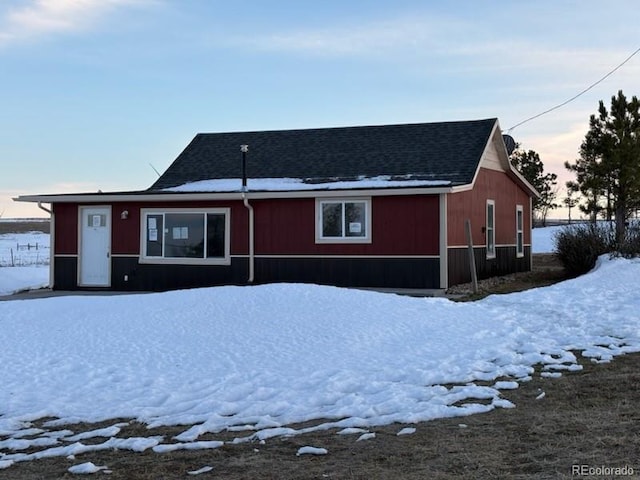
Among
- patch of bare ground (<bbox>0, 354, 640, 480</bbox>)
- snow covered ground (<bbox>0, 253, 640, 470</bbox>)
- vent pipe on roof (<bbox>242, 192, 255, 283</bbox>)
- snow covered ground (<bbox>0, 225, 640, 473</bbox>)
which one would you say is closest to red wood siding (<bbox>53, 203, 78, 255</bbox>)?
vent pipe on roof (<bbox>242, 192, 255, 283</bbox>)

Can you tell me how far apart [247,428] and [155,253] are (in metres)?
12.5

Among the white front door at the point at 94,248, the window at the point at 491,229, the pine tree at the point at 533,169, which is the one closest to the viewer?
the white front door at the point at 94,248

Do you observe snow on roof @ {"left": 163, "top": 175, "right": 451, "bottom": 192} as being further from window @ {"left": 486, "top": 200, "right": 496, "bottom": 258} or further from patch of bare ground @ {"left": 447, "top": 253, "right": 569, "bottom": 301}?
window @ {"left": 486, "top": 200, "right": 496, "bottom": 258}

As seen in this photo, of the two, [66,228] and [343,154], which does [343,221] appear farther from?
[66,228]

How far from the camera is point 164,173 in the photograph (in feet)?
68.3

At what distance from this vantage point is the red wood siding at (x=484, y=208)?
660 inches

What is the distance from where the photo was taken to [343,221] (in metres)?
16.6

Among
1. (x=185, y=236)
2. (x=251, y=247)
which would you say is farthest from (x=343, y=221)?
(x=185, y=236)

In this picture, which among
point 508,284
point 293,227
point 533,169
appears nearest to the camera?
point 293,227

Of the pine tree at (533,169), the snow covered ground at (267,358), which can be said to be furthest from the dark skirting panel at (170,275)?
the pine tree at (533,169)

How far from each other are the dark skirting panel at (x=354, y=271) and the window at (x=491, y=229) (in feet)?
13.7

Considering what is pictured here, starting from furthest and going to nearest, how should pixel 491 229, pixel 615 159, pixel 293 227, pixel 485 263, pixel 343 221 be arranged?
1. pixel 615 159
2. pixel 491 229
3. pixel 485 263
4. pixel 293 227
5. pixel 343 221
